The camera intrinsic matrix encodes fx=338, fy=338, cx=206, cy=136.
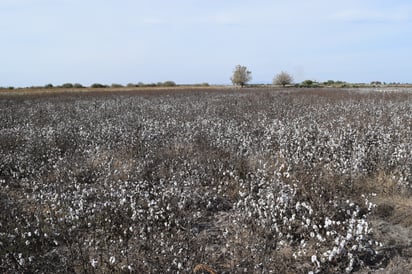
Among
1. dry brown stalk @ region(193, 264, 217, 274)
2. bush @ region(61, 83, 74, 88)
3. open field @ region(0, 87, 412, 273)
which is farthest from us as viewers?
bush @ region(61, 83, 74, 88)

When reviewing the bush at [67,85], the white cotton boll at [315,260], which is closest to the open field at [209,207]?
the white cotton boll at [315,260]

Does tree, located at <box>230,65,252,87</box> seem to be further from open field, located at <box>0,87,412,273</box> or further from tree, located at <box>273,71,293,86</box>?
open field, located at <box>0,87,412,273</box>

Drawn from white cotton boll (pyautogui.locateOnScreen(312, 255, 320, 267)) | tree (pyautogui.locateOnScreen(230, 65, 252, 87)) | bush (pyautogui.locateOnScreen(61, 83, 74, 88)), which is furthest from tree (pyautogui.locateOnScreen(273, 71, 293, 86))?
white cotton boll (pyautogui.locateOnScreen(312, 255, 320, 267))

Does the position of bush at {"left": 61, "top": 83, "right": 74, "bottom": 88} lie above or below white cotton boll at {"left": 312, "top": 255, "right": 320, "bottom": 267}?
above

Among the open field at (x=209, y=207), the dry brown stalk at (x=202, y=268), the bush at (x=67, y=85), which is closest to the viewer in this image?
the dry brown stalk at (x=202, y=268)

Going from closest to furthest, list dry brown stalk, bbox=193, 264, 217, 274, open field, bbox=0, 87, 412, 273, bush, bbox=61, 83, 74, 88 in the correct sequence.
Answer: dry brown stalk, bbox=193, 264, 217, 274 → open field, bbox=0, 87, 412, 273 → bush, bbox=61, 83, 74, 88

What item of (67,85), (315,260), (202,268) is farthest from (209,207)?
(67,85)

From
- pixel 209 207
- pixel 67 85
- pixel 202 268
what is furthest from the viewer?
pixel 67 85

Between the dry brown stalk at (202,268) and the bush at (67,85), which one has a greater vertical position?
the bush at (67,85)

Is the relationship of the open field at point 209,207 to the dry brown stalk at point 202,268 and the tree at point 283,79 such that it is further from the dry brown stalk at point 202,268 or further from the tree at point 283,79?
the tree at point 283,79

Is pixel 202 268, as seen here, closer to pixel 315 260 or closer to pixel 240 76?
pixel 315 260

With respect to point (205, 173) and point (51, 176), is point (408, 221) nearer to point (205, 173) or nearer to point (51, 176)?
point (205, 173)

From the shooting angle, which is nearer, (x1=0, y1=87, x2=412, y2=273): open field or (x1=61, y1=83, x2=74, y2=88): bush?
(x1=0, y1=87, x2=412, y2=273): open field

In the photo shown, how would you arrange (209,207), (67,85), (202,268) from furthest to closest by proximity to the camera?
(67,85), (209,207), (202,268)
